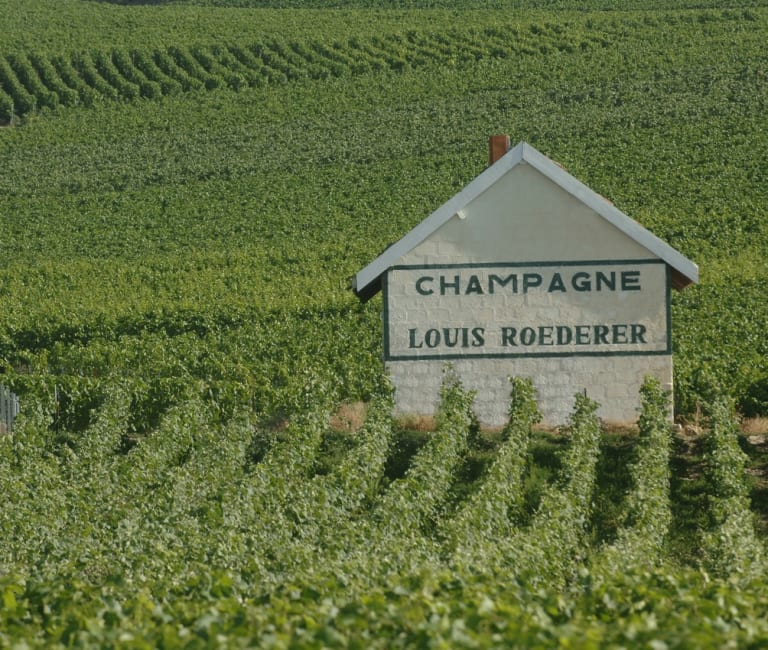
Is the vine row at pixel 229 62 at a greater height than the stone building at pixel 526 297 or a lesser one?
greater

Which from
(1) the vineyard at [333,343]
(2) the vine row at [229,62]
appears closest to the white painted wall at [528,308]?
(1) the vineyard at [333,343]

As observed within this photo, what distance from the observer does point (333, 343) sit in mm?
29625

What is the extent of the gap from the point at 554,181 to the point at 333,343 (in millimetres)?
7642

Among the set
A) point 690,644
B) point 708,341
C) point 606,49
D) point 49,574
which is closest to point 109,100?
point 606,49

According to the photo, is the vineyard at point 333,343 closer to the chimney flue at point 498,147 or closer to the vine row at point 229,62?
the vine row at point 229,62

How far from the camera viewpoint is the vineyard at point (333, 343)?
1129 centimetres

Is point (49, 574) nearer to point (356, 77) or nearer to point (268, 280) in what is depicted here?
point (268, 280)

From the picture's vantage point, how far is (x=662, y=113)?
194ft

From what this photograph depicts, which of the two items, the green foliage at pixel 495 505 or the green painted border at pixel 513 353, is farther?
the green painted border at pixel 513 353

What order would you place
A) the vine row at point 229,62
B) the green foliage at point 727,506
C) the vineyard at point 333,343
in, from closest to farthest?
1. the vineyard at point 333,343
2. the green foliage at point 727,506
3. the vine row at point 229,62

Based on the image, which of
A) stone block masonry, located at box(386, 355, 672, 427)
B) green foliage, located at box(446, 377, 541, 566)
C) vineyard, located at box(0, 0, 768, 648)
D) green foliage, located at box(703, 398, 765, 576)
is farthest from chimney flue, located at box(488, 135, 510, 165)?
green foliage, located at box(703, 398, 765, 576)

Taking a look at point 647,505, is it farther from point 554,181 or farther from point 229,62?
point 229,62

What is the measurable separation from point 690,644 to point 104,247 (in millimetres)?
43287

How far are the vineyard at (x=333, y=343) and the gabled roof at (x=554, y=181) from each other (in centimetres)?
209
